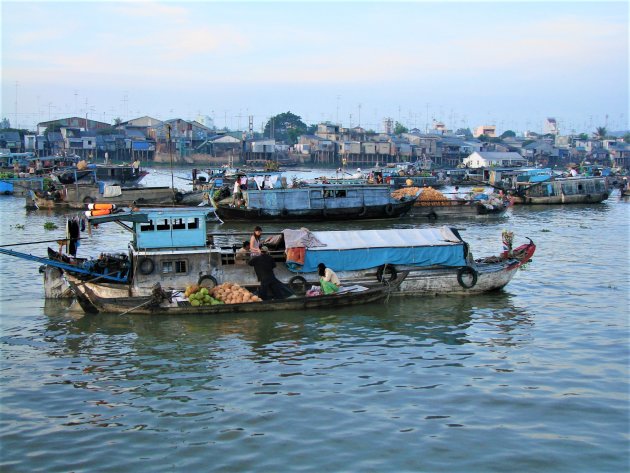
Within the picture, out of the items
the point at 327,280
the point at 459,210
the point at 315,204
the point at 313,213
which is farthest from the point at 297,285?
the point at 459,210

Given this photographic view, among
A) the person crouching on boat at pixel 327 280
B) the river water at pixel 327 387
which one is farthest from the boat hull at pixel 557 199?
the person crouching on boat at pixel 327 280

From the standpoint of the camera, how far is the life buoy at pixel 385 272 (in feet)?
60.2

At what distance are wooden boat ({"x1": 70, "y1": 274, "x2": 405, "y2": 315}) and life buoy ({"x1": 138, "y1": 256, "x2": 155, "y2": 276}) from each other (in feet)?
3.38

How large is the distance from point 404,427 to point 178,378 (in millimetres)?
4382

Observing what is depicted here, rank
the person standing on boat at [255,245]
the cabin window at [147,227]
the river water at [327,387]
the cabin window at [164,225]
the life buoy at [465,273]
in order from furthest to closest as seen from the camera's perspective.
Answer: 1. the life buoy at [465,273]
2. the cabin window at [164,225]
3. the cabin window at [147,227]
4. the person standing on boat at [255,245]
5. the river water at [327,387]

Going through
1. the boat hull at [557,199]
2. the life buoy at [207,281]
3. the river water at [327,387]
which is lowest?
the river water at [327,387]

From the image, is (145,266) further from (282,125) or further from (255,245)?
(282,125)

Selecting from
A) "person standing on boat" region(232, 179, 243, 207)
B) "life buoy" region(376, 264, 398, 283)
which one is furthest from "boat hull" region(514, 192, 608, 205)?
"life buoy" region(376, 264, 398, 283)

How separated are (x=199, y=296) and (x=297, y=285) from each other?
Answer: 8.90 feet


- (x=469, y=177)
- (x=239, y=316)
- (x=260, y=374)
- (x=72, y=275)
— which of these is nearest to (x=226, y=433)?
(x=260, y=374)

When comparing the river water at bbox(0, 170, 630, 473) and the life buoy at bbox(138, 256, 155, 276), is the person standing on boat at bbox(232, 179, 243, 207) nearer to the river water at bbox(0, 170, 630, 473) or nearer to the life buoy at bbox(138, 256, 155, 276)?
the river water at bbox(0, 170, 630, 473)

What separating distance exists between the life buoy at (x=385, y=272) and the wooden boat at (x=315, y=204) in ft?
58.1

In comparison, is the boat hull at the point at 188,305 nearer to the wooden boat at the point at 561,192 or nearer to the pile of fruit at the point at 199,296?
the pile of fruit at the point at 199,296

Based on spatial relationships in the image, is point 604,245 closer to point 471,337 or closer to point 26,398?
point 471,337
